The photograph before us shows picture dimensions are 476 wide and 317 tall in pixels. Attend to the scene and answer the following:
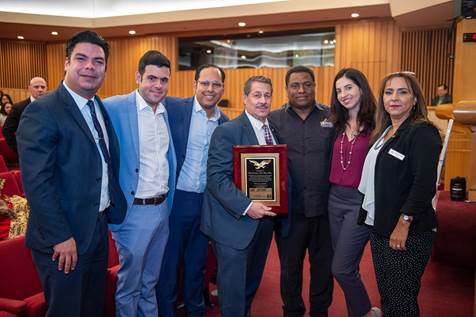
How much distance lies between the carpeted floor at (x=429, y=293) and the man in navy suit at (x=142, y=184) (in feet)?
2.87

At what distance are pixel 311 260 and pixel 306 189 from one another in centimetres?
54

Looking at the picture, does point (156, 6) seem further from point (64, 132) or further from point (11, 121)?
point (64, 132)

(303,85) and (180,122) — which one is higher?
(303,85)

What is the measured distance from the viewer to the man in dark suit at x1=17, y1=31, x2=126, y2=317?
190cm

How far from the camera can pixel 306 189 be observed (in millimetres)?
2965

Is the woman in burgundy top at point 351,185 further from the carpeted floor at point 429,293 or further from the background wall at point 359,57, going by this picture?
the background wall at point 359,57

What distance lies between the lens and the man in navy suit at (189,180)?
2.98m

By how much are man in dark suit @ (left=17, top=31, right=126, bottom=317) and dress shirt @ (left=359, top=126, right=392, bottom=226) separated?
1.39 metres

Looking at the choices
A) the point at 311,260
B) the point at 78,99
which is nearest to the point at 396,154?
the point at 311,260

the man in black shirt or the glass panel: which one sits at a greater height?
the glass panel

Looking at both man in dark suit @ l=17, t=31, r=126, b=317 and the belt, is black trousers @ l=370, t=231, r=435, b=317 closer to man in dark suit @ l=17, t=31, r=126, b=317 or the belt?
the belt

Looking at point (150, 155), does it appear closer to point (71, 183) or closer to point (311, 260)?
point (71, 183)

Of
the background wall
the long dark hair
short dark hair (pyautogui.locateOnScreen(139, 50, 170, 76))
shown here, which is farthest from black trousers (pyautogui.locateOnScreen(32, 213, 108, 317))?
the background wall

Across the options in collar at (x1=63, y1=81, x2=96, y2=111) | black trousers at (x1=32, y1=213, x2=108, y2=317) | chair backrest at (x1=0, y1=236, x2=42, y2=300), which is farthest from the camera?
chair backrest at (x1=0, y1=236, x2=42, y2=300)
